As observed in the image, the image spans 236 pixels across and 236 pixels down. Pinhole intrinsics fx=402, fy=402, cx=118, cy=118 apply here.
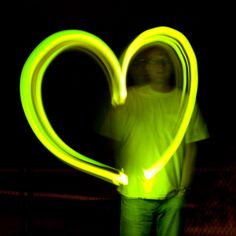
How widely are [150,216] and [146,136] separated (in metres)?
0.54

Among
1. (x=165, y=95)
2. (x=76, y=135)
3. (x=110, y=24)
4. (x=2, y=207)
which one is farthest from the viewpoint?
(x=76, y=135)

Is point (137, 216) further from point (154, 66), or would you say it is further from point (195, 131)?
point (154, 66)

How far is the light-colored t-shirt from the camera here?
263cm

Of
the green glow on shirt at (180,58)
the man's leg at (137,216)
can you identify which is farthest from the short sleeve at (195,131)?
the man's leg at (137,216)

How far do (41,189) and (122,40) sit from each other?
263cm

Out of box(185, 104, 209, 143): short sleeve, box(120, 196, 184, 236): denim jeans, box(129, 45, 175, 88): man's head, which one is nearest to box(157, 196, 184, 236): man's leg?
box(120, 196, 184, 236): denim jeans

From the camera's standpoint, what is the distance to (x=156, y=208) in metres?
2.69

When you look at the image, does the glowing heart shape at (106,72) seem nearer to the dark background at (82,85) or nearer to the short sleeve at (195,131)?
the short sleeve at (195,131)

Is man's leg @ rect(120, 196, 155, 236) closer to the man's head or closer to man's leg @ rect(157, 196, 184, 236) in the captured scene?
→ man's leg @ rect(157, 196, 184, 236)

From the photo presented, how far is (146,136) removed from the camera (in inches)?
104

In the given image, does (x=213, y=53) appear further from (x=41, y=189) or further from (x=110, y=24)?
(x=41, y=189)

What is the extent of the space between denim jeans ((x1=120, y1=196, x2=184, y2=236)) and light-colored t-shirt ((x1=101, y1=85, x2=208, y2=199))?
0.22ft

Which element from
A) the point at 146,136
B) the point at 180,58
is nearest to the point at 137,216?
the point at 146,136

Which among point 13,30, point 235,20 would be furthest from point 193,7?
point 13,30
